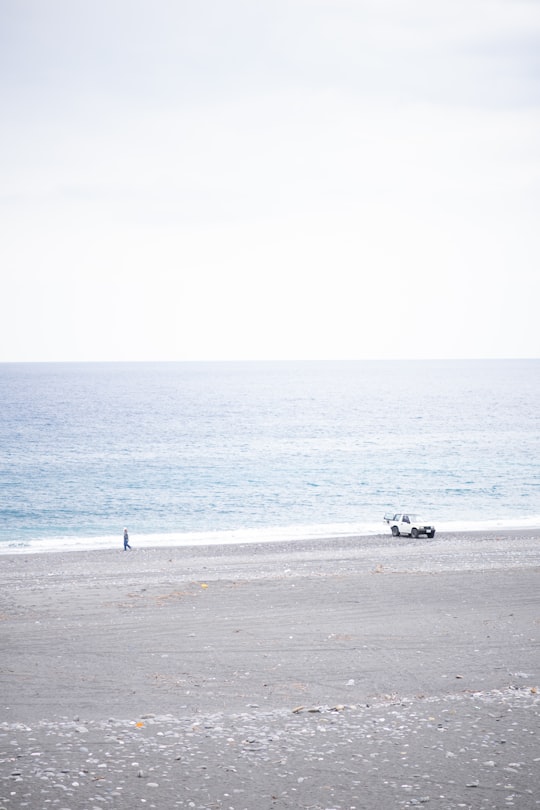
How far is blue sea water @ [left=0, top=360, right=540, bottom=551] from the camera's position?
161ft

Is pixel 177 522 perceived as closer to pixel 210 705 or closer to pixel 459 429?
pixel 210 705

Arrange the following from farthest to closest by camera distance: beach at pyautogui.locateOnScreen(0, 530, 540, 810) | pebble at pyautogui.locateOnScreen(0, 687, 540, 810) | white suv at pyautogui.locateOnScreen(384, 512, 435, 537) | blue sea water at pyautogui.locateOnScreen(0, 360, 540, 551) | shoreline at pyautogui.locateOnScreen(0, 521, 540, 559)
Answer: blue sea water at pyautogui.locateOnScreen(0, 360, 540, 551) → white suv at pyautogui.locateOnScreen(384, 512, 435, 537) → shoreline at pyautogui.locateOnScreen(0, 521, 540, 559) → beach at pyautogui.locateOnScreen(0, 530, 540, 810) → pebble at pyautogui.locateOnScreen(0, 687, 540, 810)

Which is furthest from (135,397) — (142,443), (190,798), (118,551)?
(190,798)

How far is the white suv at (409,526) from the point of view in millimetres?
41562

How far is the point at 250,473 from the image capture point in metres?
70.8

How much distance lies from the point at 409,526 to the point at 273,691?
90.5 ft

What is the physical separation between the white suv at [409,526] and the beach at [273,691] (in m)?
12.6

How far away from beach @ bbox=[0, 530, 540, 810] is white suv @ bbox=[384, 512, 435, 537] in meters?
12.6

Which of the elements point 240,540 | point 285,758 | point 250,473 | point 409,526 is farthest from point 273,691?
point 250,473

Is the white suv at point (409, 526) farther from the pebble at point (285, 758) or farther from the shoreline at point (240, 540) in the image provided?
the pebble at point (285, 758)

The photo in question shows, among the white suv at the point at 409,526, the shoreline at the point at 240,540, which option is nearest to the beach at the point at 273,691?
the shoreline at the point at 240,540

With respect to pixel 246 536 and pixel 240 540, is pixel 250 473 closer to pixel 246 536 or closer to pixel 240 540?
pixel 246 536

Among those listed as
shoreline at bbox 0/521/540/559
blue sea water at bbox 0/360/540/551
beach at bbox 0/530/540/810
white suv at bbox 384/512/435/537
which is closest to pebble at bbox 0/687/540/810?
beach at bbox 0/530/540/810

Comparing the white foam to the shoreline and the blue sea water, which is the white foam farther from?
the blue sea water
